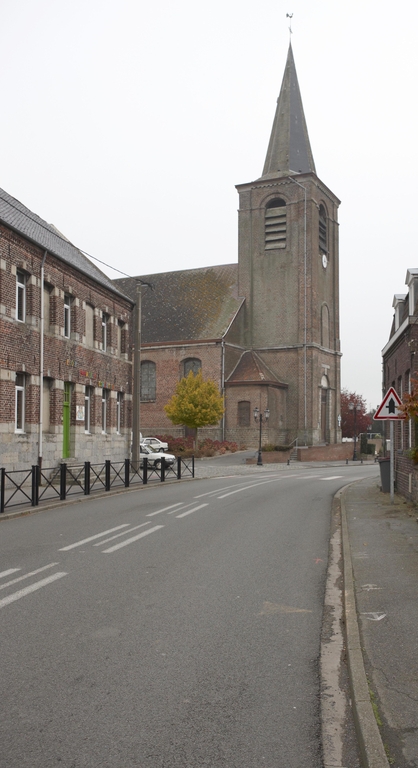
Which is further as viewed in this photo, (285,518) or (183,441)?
(183,441)

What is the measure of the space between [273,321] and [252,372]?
4.87 metres

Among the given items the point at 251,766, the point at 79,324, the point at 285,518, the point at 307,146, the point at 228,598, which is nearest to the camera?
the point at 251,766

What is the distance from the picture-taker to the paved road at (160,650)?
3.77 meters

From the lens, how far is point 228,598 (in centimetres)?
713

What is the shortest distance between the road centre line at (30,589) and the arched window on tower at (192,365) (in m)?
48.1

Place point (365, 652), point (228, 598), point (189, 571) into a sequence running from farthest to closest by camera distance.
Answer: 1. point (189, 571)
2. point (228, 598)
3. point (365, 652)

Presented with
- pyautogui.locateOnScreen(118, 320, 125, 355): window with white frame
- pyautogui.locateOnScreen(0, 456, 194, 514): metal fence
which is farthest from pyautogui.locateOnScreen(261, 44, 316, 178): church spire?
pyautogui.locateOnScreen(0, 456, 194, 514): metal fence

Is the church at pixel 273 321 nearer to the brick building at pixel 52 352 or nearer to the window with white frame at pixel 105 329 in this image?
the window with white frame at pixel 105 329

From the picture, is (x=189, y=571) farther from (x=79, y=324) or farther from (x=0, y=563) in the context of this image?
(x=79, y=324)

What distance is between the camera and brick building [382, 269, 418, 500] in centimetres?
1666

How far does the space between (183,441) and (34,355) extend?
2857 centimetres

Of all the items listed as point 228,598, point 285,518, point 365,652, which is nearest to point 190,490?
point 285,518

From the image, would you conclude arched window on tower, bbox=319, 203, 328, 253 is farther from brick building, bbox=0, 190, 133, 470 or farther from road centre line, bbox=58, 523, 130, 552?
road centre line, bbox=58, 523, 130, 552

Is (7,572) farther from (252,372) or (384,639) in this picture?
(252,372)
